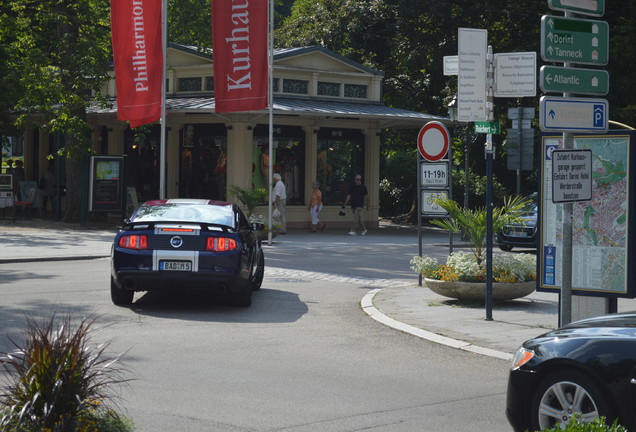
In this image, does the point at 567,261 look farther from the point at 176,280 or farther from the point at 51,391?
the point at 176,280

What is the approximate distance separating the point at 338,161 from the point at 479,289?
20499mm

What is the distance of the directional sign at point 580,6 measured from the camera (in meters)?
8.65

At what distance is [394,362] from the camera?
31.6 feet

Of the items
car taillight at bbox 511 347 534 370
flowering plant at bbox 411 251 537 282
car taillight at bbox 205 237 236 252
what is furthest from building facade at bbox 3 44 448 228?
car taillight at bbox 511 347 534 370

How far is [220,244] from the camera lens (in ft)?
42.3

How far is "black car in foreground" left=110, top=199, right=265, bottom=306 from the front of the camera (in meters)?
12.7

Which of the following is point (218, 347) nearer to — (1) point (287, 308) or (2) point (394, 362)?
(2) point (394, 362)

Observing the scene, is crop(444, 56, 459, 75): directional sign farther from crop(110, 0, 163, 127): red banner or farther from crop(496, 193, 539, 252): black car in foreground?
crop(110, 0, 163, 127): red banner

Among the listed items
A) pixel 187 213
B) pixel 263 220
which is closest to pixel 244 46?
pixel 263 220

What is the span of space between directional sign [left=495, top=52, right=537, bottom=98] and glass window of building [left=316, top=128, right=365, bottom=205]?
21.0m

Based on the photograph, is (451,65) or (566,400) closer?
(566,400)

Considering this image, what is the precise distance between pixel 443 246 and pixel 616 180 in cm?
1680

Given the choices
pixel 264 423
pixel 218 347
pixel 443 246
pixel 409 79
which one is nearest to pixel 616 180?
pixel 218 347

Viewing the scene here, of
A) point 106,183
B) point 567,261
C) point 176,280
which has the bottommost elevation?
point 176,280
